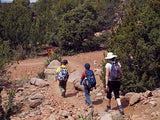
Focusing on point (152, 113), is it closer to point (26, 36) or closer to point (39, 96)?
point (39, 96)

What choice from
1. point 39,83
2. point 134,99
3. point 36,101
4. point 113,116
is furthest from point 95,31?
point 113,116

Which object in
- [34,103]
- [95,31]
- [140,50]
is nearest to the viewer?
[140,50]

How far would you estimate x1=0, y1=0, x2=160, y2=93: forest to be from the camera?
26.5 feet

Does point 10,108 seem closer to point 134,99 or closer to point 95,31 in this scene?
point 134,99

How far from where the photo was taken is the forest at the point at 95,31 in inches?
318

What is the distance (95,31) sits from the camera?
76.1ft

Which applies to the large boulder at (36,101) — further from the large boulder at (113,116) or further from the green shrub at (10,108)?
the large boulder at (113,116)

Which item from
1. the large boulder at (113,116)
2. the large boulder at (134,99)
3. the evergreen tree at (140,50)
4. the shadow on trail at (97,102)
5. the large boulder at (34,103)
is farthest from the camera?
the large boulder at (34,103)

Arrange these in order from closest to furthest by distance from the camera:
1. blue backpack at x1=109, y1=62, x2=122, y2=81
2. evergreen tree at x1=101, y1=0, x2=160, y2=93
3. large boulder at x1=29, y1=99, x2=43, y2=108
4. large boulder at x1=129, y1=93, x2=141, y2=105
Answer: blue backpack at x1=109, y1=62, x2=122, y2=81
large boulder at x1=129, y1=93, x2=141, y2=105
evergreen tree at x1=101, y1=0, x2=160, y2=93
large boulder at x1=29, y1=99, x2=43, y2=108

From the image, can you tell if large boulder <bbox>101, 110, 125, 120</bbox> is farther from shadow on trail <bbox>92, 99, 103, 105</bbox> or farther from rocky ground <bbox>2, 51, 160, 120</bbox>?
shadow on trail <bbox>92, 99, 103, 105</bbox>

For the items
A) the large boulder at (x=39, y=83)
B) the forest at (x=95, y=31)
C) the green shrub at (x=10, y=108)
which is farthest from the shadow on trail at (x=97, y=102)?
the large boulder at (x=39, y=83)

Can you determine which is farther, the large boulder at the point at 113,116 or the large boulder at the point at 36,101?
the large boulder at the point at 36,101

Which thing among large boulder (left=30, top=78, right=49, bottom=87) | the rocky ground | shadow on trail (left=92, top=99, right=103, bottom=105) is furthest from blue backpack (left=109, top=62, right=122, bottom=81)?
large boulder (left=30, top=78, right=49, bottom=87)

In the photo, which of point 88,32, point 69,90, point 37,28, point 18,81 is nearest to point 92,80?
point 69,90
